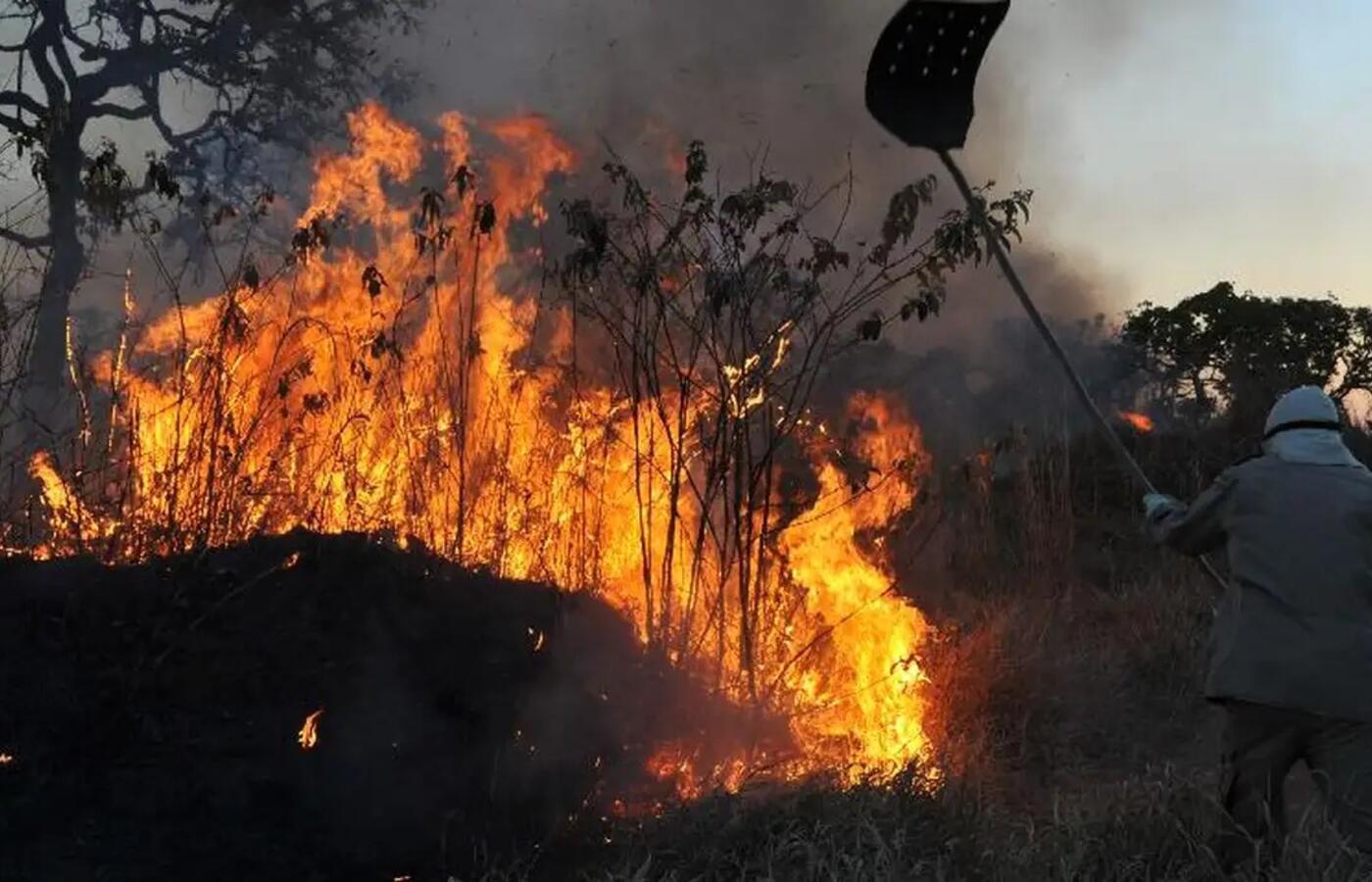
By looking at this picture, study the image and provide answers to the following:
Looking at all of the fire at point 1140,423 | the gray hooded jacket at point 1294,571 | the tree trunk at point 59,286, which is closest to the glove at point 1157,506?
the gray hooded jacket at point 1294,571

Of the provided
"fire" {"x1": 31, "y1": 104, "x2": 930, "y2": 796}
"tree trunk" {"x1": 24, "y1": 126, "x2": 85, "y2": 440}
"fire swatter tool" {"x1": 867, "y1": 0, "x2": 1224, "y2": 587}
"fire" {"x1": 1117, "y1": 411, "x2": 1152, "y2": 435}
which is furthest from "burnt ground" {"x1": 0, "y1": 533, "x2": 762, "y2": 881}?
"fire" {"x1": 1117, "y1": 411, "x2": 1152, "y2": 435}

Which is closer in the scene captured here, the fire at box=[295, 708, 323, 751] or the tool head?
the tool head

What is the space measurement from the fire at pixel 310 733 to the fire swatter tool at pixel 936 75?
2.61 metres

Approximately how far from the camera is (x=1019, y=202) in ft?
16.7

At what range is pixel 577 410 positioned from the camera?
6.04m

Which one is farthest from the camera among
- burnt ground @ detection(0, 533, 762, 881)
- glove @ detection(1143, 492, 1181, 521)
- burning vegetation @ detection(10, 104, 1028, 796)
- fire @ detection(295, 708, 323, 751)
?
burning vegetation @ detection(10, 104, 1028, 796)

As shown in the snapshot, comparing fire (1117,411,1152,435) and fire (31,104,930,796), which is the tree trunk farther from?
fire (1117,411,1152,435)

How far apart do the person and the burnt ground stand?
2.04m

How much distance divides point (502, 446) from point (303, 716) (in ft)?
7.37

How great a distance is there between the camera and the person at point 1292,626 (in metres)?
3.42

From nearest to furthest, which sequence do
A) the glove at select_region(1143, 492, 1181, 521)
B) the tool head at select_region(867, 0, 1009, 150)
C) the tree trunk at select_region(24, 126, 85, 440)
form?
the tool head at select_region(867, 0, 1009, 150)
the glove at select_region(1143, 492, 1181, 521)
the tree trunk at select_region(24, 126, 85, 440)

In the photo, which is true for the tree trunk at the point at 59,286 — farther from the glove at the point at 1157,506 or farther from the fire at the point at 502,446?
the glove at the point at 1157,506

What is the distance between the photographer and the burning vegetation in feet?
17.3

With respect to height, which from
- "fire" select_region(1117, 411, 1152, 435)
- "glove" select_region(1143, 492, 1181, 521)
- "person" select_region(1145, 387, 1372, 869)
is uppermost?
"fire" select_region(1117, 411, 1152, 435)
